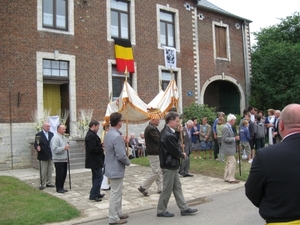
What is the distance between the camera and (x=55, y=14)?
1534cm

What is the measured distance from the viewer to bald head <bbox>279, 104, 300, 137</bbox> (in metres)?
2.62

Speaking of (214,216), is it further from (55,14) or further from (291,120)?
(55,14)

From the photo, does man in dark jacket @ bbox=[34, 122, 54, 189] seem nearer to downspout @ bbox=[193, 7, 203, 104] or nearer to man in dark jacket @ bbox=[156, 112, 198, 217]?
man in dark jacket @ bbox=[156, 112, 198, 217]

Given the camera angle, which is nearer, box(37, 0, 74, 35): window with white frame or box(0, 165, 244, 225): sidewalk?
box(0, 165, 244, 225): sidewalk

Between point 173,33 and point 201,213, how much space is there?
15209 mm

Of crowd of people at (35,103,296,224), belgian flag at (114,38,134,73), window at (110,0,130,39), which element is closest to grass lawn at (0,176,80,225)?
crowd of people at (35,103,296,224)

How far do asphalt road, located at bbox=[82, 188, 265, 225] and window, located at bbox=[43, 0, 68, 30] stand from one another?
37.4 feet

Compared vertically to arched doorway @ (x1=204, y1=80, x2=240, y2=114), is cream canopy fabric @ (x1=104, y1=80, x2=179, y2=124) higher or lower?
lower

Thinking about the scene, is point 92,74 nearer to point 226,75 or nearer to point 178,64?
point 178,64

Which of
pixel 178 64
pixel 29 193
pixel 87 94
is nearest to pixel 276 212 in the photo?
pixel 29 193

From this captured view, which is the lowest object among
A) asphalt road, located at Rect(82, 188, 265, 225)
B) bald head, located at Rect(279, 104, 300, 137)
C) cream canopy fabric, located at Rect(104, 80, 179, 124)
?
asphalt road, located at Rect(82, 188, 265, 225)

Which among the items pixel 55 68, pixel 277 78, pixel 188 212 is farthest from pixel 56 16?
pixel 277 78

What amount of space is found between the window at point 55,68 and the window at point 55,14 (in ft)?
5.41

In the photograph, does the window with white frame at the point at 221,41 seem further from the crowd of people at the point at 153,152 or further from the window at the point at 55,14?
the window at the point at 55,14
